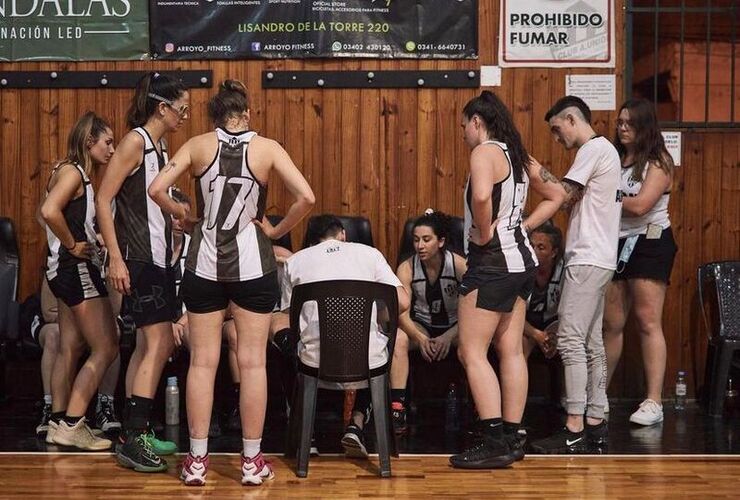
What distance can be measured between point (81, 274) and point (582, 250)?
233 centimetres

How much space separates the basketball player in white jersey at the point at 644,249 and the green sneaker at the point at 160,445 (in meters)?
2.40

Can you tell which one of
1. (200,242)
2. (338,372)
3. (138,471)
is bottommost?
(138,471)

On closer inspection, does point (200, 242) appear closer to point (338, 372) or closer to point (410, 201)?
point (338, 372)

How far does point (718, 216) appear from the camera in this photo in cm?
658

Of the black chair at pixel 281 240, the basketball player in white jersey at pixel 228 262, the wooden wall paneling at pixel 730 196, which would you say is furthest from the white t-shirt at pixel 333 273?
the wooden wall paneling at pixel 730 196

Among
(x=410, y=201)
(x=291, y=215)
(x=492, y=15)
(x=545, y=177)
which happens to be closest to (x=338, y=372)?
(x=291, y=215)

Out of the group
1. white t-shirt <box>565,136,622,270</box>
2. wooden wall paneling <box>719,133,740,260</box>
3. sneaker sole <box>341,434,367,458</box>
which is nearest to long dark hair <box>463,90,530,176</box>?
white t-shirt <box>565,136,622,270</box>

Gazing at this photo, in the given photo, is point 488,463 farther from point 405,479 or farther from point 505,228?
point 505,228

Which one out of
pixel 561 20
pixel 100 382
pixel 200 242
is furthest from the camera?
pixel 561 20

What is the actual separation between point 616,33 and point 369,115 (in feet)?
4.98

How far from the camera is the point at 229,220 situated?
4449 mm

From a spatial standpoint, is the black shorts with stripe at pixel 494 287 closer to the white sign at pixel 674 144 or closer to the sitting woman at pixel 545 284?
the sitting woman at pixel 545 284

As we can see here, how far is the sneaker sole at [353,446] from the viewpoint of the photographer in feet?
16.3

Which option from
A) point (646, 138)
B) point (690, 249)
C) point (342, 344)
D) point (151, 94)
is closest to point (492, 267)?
point (342, 344)
